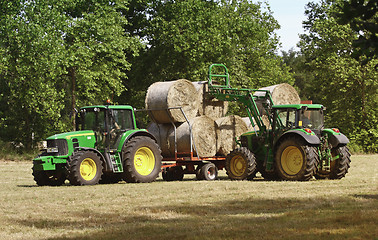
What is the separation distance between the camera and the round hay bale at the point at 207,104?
18719mm

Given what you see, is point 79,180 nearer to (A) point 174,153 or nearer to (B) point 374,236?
(A) point 174,153

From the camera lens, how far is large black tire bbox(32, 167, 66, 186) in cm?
1614

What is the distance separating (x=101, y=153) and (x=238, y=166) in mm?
3887

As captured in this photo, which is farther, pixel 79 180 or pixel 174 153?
pixel 174 153

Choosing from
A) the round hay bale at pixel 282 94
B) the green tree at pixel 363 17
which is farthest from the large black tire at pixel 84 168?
the green tree at pixel 363 17

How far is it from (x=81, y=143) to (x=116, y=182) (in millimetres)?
1805

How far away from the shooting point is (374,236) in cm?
747

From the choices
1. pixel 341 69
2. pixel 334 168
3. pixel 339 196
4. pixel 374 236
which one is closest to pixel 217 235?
pixel 374 236

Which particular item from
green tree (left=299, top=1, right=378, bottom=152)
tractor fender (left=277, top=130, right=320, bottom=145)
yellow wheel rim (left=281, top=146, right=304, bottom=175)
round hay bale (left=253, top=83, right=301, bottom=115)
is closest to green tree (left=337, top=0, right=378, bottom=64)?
tractor fender (left=277, top=130, right=320, bottom=145)

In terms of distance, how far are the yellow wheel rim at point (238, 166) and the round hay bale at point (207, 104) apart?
6.60 feet

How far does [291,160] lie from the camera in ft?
53.6

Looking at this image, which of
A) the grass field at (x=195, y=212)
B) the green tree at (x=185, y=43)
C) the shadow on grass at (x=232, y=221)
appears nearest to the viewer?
the shadow on grass at (x=232, y=221)

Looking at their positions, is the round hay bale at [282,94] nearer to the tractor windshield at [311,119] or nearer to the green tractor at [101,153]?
the tractor windshield at [311,119]

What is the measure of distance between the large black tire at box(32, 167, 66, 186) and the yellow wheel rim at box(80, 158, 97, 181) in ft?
2.74
